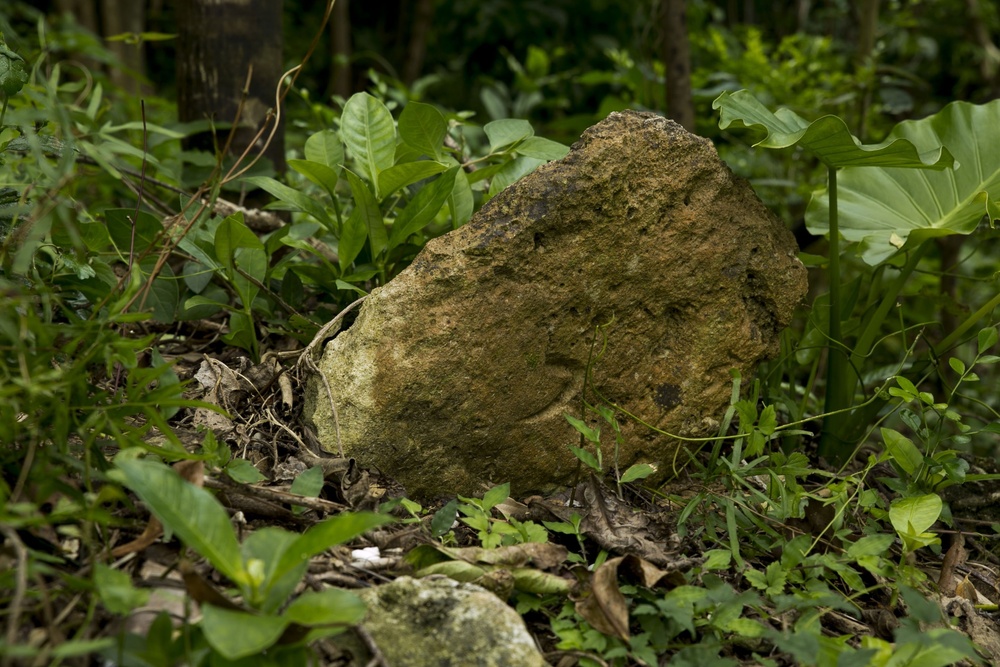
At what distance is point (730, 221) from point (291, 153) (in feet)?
5.97

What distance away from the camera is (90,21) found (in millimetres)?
6152

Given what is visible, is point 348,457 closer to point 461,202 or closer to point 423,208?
point 423,208

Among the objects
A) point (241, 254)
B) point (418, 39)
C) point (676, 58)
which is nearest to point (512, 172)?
point (241, 254)

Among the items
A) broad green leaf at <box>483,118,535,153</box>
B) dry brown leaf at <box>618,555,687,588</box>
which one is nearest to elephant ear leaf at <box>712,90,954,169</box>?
broad green leaf at <box>483,118,535,153</box>

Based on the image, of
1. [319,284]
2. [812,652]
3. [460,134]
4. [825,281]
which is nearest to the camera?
[812,652]

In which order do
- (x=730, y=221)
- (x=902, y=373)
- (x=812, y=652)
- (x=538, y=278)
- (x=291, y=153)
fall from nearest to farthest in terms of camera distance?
(x=812, y=652), (x=538, y=278), (x=730, y=221), (x=902, y=373), (x=291, y=153)

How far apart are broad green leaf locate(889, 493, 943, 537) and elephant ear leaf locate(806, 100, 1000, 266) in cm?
66

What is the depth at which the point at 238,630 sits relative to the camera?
1.10 meters

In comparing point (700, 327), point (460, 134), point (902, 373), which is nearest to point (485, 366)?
point (700, 327)

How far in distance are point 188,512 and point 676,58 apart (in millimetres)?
2538

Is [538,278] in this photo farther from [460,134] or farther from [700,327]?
[460,134]

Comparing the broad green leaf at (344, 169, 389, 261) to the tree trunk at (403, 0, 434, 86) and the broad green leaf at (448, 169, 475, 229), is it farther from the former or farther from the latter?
the tree trunk at (403, 0, 434, 86)

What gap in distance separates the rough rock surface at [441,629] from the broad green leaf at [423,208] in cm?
88

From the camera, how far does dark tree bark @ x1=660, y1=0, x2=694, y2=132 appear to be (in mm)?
3129
